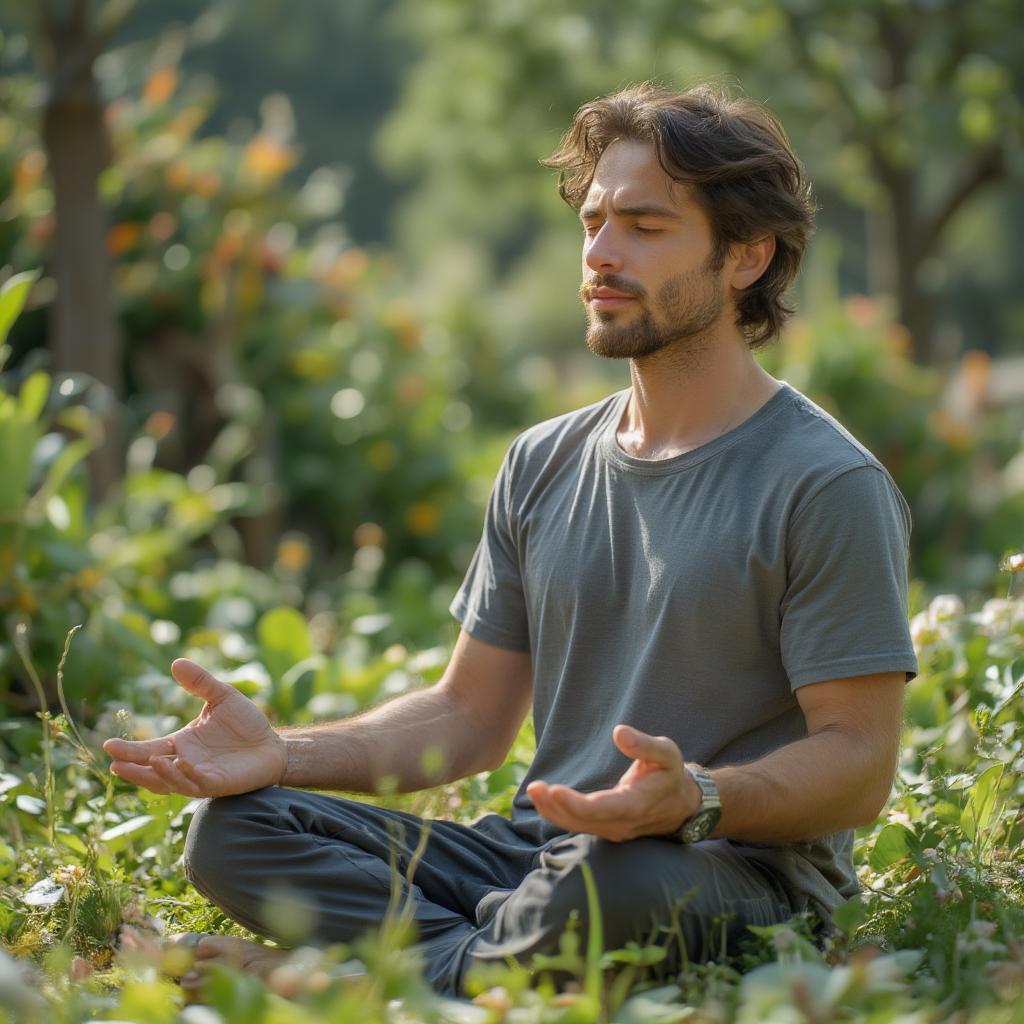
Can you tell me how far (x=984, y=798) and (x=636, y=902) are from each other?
0.93 m

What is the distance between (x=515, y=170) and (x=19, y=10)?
691 cm

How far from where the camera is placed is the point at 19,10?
213 inches

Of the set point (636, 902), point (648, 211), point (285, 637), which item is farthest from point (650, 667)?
point (285, 637)

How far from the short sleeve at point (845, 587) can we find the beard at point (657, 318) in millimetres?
433

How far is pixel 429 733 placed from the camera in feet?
9.46

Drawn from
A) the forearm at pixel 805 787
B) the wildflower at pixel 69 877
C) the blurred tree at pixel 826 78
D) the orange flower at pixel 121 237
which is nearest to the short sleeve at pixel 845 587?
the forearm at pixel 805 787

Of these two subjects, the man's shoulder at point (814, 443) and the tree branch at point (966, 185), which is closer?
the man's shoulder at point (814, 443)

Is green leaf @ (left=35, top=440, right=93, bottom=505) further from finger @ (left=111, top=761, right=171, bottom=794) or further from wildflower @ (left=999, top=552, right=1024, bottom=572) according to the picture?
wildflower @ (left=999, top=552, right=1024, bottom=572)

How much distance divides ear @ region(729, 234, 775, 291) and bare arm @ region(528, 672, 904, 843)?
83cm

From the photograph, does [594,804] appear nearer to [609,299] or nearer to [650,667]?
[650,667]

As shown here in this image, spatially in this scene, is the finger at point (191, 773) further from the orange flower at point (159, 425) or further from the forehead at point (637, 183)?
the orange flower at point (159, 425)

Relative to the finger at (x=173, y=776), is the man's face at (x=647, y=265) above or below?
above

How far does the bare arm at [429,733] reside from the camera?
273 centimetres

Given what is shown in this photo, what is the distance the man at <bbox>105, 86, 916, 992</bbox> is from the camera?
2.31m
